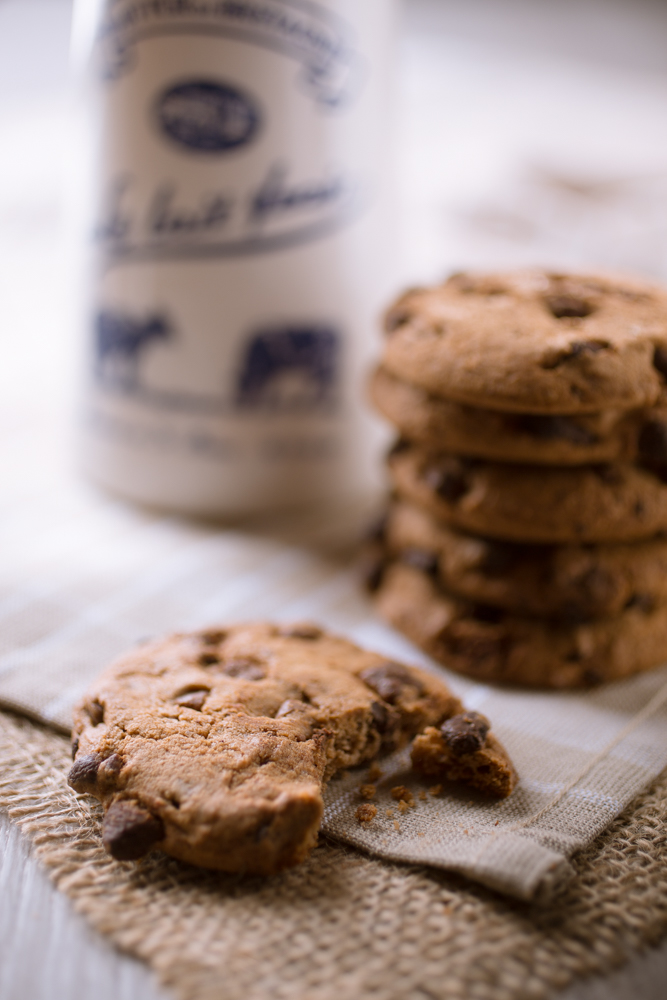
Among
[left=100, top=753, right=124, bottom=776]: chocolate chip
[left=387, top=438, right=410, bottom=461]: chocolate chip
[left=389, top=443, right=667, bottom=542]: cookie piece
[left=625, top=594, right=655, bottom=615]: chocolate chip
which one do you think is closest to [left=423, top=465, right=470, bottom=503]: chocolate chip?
[left=389, top=443, right=667, bottom=542]: cookie piece

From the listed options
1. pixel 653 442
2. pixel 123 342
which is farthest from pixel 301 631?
pixel 123 342

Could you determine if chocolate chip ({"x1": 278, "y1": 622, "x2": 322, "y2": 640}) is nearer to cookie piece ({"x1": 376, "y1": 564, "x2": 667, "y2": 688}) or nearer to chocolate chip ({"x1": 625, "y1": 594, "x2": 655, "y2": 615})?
cookie piece ({"x1": 376, "y1": 564, "x2": 667, "y2": 688})

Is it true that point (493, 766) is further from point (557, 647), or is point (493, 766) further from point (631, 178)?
point (631, 178)

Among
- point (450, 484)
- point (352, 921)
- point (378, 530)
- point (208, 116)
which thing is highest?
point (208, 116)

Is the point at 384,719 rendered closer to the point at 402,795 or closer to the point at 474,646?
the point at 402,795

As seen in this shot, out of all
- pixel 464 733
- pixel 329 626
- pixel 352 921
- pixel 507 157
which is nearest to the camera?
pixel 352 921

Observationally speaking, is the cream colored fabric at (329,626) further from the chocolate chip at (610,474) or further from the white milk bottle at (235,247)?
the chocolate chip at (610,474)

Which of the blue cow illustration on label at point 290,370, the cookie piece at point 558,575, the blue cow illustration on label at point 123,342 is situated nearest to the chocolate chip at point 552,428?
the cookie piece at point 558,575
